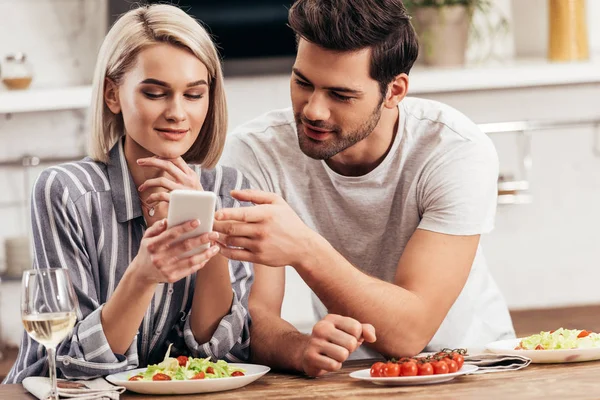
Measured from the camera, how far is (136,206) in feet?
6.35

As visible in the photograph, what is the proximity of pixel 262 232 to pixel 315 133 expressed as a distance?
484 mm

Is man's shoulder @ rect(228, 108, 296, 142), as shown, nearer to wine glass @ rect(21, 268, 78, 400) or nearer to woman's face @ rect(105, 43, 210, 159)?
woman's face @ rect(105, 43, 210, 159)

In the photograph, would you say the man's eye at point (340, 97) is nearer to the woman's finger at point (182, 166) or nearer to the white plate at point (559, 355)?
the woman's finger at point (182, 166)

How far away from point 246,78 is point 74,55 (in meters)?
0.68

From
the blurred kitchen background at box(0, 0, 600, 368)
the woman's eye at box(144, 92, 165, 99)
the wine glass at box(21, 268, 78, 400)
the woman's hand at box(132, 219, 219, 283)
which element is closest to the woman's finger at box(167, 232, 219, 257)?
the woman's hand at box(132, 219, 219, 283)

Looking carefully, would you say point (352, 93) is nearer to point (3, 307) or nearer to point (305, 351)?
point (305, 351)

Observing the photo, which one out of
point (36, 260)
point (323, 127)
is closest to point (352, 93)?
point (323, 127)

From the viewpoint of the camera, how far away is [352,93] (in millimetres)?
2178

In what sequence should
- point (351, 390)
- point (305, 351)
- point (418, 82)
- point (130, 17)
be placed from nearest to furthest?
point (351, 390), point (305, 351), point (130, 17), point (418, 82)

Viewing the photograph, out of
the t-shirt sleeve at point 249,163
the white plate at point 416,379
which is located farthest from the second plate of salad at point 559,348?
the t-shirt sleeve at point 249,163

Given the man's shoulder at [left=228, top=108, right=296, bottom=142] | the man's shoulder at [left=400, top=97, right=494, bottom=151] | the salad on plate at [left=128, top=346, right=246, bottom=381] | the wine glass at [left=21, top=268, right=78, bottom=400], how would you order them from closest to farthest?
the wine glass at [left=21, top=268, right=78, bottom=400] < the salad on plate at [left=128, top=346, right=246, bottom=381] < the man's shoulder at [left=400, top=97, right=494, bottom=151] < the man's shoulder at [left=228, top=108, right=296, bottom=142]

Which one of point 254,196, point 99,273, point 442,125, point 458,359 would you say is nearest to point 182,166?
point 254,196

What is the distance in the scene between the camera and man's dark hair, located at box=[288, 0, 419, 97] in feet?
7.05

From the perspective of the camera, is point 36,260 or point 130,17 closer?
point 36,260
